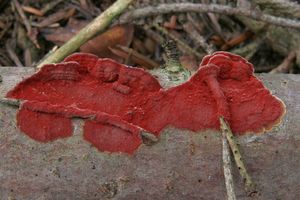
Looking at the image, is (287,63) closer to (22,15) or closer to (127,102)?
(127,102)

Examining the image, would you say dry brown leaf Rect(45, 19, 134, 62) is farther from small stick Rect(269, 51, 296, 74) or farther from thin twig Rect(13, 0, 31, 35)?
small stick Rect(269, 51, 296, 74)

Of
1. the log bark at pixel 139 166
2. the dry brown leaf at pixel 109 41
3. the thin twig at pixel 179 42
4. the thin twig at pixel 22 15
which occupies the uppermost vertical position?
the log bark at pixel 139 166

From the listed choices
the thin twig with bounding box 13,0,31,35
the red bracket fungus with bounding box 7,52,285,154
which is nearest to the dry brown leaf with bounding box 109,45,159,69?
the thin twig with bounding box 13,0,31,35

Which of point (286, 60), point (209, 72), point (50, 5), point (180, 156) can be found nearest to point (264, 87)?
point (209, 72)

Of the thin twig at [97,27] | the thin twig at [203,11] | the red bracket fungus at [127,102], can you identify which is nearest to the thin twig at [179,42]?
the thin twig at [203,11]

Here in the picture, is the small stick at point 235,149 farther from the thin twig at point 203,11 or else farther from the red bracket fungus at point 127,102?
the thin twig at point 203,11
